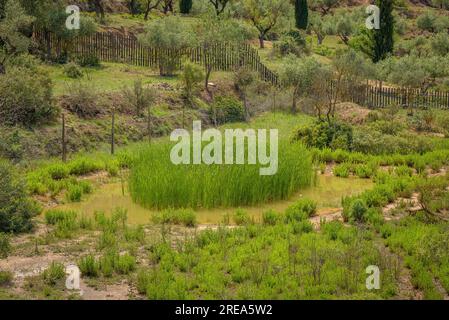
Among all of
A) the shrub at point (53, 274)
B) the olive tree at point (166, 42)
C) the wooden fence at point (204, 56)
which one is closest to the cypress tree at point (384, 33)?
the wooden fence at point (204, 56)

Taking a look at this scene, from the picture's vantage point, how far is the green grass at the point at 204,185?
16.3 metres

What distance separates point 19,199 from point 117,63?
754 inches

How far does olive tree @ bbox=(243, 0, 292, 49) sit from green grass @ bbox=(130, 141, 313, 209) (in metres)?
28.7

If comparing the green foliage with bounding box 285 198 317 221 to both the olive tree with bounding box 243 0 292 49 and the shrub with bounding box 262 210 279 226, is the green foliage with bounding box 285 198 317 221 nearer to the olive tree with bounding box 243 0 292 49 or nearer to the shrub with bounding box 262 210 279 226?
the shrub with bounding box 262 210 279 226

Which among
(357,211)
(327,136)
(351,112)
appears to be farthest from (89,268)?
(351,112)

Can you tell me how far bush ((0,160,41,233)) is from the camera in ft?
44.7

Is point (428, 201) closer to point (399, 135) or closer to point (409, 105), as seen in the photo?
point (399, 135)

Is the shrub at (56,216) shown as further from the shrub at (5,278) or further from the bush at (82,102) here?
the bush at (82,102)

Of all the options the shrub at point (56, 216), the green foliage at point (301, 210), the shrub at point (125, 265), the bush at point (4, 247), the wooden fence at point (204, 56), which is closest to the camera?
the shrub at point (125, 265)

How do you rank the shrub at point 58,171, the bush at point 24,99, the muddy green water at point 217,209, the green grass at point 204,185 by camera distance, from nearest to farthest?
the muddy green water at point 217,209
the green grass at point 204,185
the shrub at point 58,171
the bush at point 24,99

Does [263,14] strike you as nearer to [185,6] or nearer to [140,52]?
[185,6]

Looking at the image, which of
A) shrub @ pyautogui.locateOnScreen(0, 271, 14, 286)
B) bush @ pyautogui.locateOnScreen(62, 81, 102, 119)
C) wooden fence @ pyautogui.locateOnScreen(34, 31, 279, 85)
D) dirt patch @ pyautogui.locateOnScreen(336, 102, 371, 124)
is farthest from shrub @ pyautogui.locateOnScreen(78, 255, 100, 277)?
wooden fence @ pyautogui.locateOnScreen(34, 31, 279, 85)

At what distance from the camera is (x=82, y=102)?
80.2ft

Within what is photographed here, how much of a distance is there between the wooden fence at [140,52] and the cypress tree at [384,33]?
1003 centimetres
